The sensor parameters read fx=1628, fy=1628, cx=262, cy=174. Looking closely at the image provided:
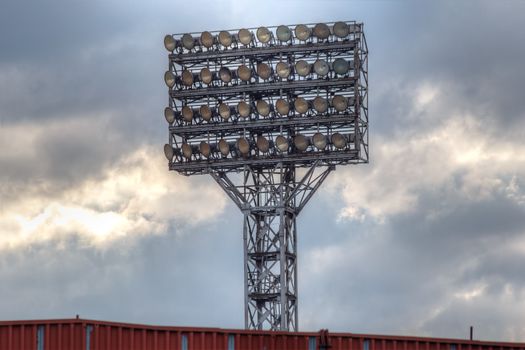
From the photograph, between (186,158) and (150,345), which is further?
(186,158)

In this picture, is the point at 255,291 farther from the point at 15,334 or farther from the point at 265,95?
the point at 15,334

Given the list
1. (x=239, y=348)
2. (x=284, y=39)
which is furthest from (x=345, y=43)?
(x=239, y=348)

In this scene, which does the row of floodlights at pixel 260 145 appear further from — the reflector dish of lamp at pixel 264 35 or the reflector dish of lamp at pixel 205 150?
the reflector dish of lamp at pixel 264 35

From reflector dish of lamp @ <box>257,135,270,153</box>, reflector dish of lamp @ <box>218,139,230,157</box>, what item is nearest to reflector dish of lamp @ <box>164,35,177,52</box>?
reflector dish of lamp @ <box>218,139,230,157</box>

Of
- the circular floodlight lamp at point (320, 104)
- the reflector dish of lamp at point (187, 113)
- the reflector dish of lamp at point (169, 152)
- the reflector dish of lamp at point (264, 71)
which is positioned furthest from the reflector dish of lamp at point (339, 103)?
the reflector dish of lamp at point (169, 152)

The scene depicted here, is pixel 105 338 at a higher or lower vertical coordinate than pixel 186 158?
lower

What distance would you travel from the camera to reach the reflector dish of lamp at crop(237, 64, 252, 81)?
9282cm

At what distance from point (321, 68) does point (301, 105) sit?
2.41 m

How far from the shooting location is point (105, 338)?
6638cm

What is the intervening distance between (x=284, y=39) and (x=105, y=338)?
30.9m

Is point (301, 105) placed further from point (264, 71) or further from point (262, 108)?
point (264, 71)

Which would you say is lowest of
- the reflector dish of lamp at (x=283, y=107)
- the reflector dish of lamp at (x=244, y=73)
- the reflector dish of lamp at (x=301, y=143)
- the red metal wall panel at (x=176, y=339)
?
the red metal wall panel at (x=176, y=339)

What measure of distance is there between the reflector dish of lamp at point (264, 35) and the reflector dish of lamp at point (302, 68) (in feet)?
7.87

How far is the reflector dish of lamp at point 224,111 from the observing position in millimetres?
93250
